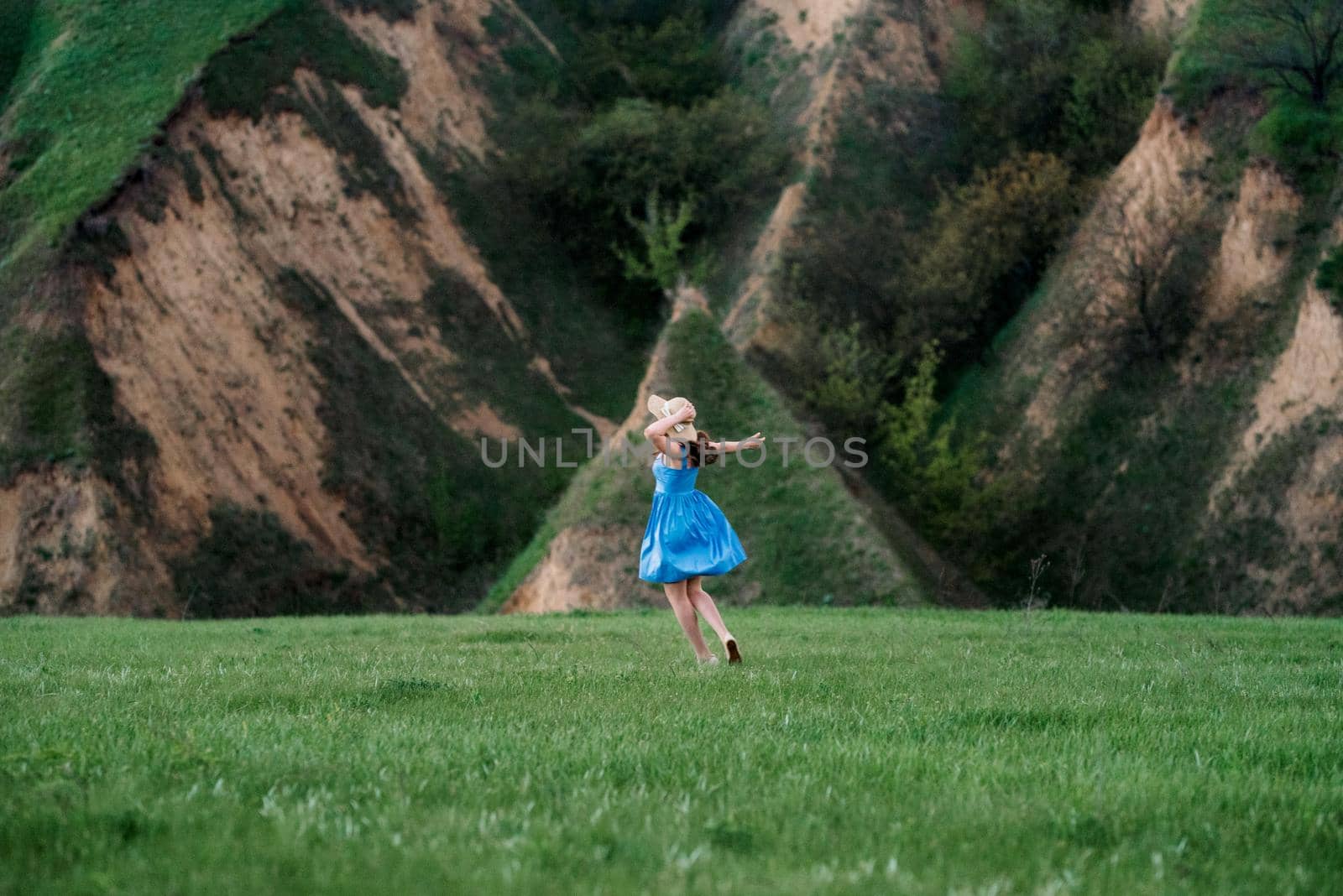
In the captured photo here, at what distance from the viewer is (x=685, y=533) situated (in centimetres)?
1187

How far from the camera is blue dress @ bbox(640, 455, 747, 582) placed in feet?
38.6

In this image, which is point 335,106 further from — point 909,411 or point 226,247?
point 909,411

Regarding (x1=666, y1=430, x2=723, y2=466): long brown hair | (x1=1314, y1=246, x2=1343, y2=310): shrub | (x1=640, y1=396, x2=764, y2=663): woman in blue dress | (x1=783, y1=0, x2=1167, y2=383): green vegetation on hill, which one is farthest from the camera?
(x1=783, y1=0, x2=1167, y2=383): green vegetation on hill

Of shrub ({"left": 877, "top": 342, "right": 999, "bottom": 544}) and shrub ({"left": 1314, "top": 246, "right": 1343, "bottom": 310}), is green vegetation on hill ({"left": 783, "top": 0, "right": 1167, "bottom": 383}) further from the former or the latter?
shrub ({"left": 1314, "top": 246, "right": 1343, "bottom": 310})

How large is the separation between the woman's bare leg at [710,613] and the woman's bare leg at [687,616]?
0.06m

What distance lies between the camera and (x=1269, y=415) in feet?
106

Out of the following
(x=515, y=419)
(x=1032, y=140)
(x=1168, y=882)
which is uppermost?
(x=1168, y=882)

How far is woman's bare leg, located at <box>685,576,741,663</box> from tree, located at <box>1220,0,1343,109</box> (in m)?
28.9

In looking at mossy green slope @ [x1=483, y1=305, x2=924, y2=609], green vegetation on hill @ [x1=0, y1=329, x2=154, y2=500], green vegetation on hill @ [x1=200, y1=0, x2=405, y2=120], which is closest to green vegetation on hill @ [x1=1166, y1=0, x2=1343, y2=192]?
mossy green slope @ [x1=483, y1=305, x2=924, y2=609]

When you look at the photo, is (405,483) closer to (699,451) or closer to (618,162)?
(618,162)

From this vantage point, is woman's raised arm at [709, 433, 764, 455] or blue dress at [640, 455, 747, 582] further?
woman's raised arm at [709, 433, 764, 455]

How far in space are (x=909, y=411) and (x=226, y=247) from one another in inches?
798

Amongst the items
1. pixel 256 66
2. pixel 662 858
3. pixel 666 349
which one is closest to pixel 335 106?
pixel 256 66

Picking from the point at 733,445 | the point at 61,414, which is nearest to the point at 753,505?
the point at 61,414
